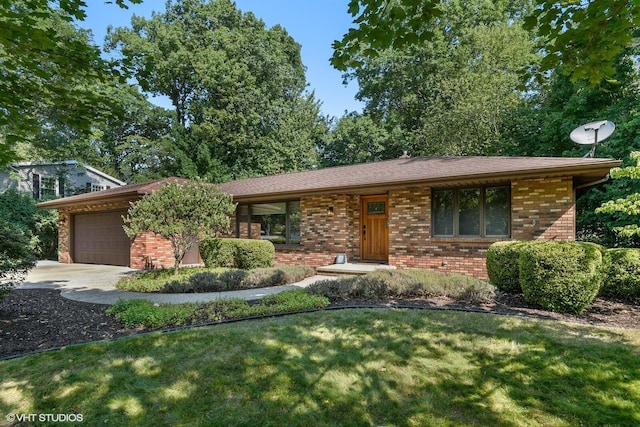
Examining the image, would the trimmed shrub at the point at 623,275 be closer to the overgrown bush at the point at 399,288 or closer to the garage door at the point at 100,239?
the overgrown bush at the point at 399,288

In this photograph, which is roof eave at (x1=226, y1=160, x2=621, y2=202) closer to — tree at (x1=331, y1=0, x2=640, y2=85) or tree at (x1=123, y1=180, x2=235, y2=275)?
tree at (x1=123, y1=180, x2=235, y2=275)

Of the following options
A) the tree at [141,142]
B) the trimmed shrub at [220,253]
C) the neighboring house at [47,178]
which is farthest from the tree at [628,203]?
the tree at [141,142]

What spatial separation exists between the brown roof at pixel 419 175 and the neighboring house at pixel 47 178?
757 centimetres

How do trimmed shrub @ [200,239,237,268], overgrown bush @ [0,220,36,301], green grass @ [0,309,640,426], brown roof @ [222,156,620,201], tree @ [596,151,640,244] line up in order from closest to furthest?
green grass @ [0,309,640,426], overgrown bush @ [0,220,36,301], tree @ [596,151,640,244], brown roof @ [222,156,620,201], trimmed shrub @ [200,239,237,268]

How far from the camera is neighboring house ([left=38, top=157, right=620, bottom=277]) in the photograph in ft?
26.1

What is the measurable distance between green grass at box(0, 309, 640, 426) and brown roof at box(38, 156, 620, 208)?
4.29 m

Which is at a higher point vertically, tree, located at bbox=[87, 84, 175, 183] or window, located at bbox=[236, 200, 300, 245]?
tree, located at bbox=[87, 84, 175, 183]

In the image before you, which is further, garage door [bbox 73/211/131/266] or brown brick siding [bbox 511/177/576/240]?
garage door [bbox 73/211/131/266]

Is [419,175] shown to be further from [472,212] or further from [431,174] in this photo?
[472,212]

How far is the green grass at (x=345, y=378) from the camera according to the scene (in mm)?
2691

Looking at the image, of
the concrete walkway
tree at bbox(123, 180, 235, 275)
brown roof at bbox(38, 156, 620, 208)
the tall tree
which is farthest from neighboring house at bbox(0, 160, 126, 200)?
tree at bbox(123, 180, 235, 275)

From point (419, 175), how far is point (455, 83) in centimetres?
1366

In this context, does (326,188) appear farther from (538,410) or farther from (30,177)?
(30,177)

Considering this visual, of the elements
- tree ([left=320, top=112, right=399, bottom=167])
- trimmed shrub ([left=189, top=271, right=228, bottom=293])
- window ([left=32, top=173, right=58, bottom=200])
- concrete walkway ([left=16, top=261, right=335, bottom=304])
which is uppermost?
tree ([left=320, top=112, right=399, bottom=167])
